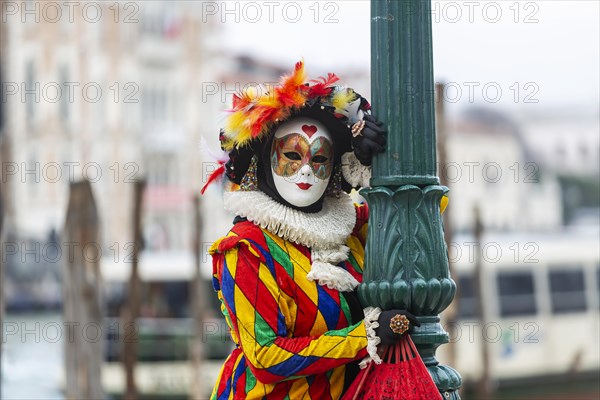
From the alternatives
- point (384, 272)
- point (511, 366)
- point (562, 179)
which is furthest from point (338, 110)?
point (562, 179)

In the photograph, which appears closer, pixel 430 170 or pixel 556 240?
pixel 430 170

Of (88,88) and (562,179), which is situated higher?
(88,88)

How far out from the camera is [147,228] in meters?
36.2

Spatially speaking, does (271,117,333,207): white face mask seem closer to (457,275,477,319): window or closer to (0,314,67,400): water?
(0,314,67,400): water

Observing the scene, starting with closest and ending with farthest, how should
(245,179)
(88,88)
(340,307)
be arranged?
1. (340,307)
2. (245,179)
3. (88,88)

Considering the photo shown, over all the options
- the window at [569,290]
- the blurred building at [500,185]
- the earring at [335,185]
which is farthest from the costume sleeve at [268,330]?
the blurred building at [500,185]

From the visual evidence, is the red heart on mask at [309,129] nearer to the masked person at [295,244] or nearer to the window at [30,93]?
the masked person at [295,244]

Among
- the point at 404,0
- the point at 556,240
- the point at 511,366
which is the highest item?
the point at 404,0

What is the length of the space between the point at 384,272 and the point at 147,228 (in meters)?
33.6

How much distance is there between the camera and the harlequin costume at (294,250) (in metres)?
3.12

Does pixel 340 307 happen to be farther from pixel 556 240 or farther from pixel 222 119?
pixel 556 240

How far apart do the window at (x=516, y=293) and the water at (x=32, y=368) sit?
863cm

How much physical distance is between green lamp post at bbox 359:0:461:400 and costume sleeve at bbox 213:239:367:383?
0.17 metres

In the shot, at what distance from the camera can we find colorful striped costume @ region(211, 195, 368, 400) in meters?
3.11
